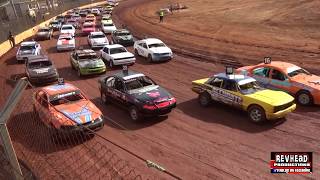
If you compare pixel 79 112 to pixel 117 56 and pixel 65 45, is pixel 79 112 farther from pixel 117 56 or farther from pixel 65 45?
pixel 65 45

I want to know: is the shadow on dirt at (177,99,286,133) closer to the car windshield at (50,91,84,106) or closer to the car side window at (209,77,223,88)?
the car side window at (209,77,223,88)

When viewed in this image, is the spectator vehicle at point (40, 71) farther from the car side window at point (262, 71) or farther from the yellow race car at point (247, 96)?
the car side window at point (262, 71)

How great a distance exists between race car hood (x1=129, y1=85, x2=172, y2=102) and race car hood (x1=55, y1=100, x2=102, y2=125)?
1849 millimetres

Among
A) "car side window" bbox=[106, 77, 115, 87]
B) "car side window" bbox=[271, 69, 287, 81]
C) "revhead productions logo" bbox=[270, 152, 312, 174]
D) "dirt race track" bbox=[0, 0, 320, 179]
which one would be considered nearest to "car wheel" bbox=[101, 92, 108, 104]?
"dirt race track" bbox=[0, 0, 320, 179]

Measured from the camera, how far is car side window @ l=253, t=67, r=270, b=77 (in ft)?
54.0

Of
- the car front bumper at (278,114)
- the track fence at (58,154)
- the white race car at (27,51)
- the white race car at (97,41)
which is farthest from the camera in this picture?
the white race car at (97,41)

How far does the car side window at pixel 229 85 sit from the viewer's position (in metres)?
14.7

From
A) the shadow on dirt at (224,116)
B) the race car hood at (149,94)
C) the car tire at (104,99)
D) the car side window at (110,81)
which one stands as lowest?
the shadow on dirt at (224,116)

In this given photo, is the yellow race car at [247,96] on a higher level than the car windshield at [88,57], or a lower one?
lower

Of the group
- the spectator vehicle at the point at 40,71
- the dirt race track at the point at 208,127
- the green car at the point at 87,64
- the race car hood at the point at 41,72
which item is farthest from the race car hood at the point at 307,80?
the race car hood at the point at 41,72

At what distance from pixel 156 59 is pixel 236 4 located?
32.2m

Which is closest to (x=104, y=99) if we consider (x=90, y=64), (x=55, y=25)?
(x=90, y=64)

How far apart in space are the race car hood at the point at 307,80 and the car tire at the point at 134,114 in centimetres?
714

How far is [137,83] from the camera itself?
15516 mm
